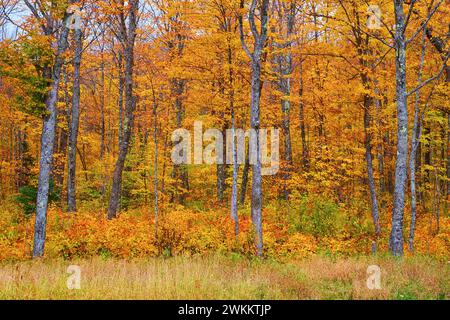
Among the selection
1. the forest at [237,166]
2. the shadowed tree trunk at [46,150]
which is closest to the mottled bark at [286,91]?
the forest at [237,166]

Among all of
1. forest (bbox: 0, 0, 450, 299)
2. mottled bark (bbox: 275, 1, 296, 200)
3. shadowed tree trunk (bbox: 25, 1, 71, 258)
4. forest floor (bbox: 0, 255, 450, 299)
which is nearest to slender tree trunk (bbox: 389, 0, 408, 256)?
forest (bbox: 0, 0, 450, 299)

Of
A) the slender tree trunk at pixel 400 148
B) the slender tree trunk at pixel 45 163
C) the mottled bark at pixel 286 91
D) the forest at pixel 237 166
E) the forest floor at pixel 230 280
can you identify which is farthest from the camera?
the mottled bark at pixel 286 91

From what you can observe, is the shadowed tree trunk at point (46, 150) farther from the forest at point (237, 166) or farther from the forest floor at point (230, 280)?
the forest floor at point (230, 280)

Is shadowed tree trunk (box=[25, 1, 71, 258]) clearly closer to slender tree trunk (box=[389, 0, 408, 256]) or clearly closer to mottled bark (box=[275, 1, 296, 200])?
slender tree trunk (box=[389, 0, 408, 256])

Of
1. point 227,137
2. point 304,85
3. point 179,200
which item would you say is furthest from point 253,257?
point 304,85

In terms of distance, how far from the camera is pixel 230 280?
736 cm

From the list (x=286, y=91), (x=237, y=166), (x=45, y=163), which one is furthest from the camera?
(x=286, y=91)

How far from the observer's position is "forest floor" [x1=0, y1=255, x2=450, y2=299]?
6.50m

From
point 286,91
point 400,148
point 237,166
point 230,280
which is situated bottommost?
point 230,280

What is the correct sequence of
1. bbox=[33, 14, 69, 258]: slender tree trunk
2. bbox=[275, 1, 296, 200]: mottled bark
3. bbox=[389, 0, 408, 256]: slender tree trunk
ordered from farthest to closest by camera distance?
1. bbox=[275, 1, 296, 200]: mottled bark
2. bbox=[33, 14, 69, 258]: slender tree trunk
3. bbox=[389, 0, 408, 256]: slender tree trunk

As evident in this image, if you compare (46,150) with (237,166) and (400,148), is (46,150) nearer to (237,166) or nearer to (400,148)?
(237,166)

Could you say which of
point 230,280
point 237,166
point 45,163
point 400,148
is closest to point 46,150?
point 45,163

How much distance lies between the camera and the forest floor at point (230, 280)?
6.50 m
